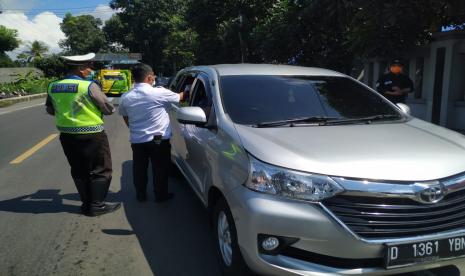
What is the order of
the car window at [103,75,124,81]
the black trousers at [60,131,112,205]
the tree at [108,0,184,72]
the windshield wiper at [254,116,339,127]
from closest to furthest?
the windshield wiper at [254,116,339,127] < the black trousers at [60,131,112,205] < the car window at [103,75,124,81] < the tree at [108,0,184,72]

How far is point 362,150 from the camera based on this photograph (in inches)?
116

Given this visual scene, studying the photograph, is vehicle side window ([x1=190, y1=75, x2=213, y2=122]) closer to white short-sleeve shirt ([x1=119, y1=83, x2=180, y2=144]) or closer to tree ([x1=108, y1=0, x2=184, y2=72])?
white short-sleeve shirt ([x1=119, y1=83, x2=180, y2=144])

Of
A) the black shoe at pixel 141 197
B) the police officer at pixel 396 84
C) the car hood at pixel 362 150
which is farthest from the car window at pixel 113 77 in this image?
the car hood at pixel 362 150

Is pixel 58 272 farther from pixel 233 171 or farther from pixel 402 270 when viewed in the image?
pixel 402 270

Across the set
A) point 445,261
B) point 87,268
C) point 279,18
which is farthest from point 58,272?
point 279,18

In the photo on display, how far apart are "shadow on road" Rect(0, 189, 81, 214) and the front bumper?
3.16m

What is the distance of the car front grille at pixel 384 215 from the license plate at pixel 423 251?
0.07 metres

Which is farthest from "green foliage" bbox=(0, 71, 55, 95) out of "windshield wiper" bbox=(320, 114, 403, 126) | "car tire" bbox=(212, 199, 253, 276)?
"windshield wiper" bbox=(320, 114, 403, 126)

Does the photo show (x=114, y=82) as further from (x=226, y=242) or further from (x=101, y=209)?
(x=226, y=242)

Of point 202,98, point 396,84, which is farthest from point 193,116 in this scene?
point 396,84

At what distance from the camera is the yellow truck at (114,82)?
30.2 meters

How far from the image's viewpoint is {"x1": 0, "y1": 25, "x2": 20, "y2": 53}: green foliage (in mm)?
53219

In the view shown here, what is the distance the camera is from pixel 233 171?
10.4 feet

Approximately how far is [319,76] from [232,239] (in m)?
2.24
